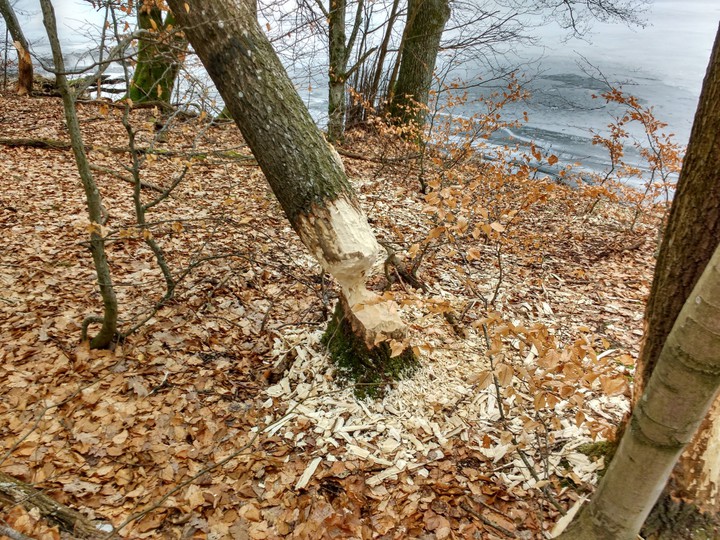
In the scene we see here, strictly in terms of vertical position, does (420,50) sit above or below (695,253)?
above

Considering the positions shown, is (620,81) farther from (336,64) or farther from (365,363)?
(365,363)

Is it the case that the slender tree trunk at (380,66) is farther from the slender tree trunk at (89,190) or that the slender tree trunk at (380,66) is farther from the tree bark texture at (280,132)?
the slender tree trunk at (89,190)

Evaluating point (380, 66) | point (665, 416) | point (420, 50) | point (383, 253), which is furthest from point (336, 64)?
point (665, 416)

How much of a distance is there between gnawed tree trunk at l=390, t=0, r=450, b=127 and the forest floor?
4065 millimetres

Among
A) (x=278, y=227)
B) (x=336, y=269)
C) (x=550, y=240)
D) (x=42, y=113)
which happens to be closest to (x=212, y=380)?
(x=336, y=269)

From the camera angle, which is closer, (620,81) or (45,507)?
(45,507)

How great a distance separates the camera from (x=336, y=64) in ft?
25.6

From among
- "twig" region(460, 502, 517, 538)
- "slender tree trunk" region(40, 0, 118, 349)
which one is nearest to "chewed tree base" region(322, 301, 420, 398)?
"twig" region(460, 502, 517, 538)

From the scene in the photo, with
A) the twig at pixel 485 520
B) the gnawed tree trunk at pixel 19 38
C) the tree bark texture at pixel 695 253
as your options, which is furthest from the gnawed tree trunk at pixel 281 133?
the gnawed tree trunk at pixel 19 38

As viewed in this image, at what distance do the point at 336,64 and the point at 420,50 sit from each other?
1594mm

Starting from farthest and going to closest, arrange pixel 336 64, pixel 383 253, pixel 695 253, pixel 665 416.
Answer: pixel 336 64 → pixel 383 253 → pixel 695 253 → pixel 665 416

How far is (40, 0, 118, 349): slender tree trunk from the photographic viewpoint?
2217mm

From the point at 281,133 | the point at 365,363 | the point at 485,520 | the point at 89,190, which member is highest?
the point at 281,133

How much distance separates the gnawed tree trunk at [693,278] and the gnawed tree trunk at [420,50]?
610 centimetres
